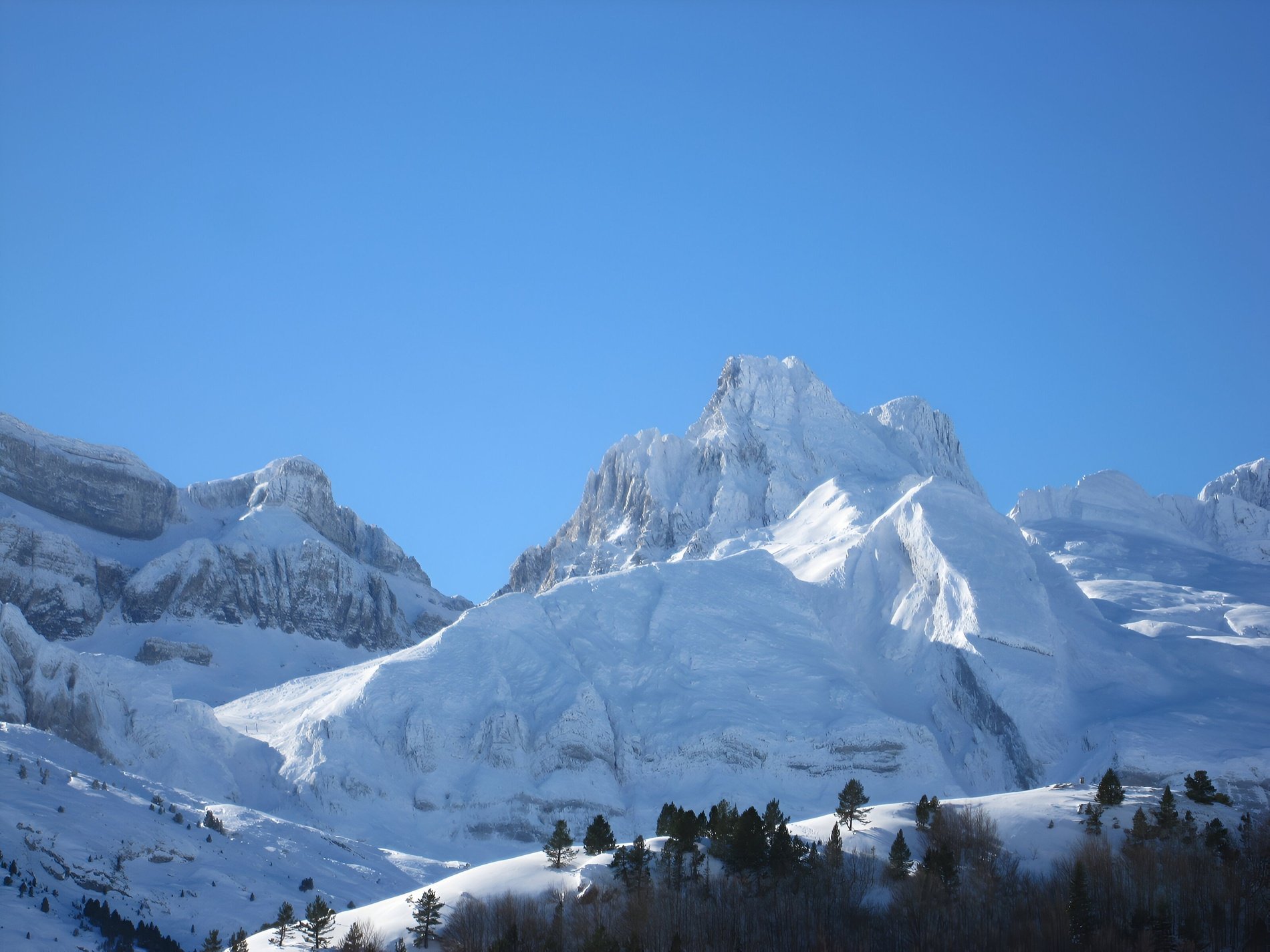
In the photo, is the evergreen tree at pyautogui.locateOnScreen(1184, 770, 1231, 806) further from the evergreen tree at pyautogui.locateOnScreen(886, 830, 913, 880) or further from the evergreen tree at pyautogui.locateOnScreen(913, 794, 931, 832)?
the evergreen tree at pyautogui.locateOnScreen(886, 830, 913, 880)

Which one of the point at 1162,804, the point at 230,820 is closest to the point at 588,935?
the point at 1162,804

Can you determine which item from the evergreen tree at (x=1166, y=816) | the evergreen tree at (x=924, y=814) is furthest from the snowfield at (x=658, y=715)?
the evergreen tree at (x=924, y=814)

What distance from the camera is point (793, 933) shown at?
212 ft

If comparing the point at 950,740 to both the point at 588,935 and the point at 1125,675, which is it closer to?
the point at 1125,675

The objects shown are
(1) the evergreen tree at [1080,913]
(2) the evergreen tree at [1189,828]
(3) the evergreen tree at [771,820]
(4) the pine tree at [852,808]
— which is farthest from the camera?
(4) the pine tree at [852,808]

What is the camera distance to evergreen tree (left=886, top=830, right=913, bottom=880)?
68500 mm

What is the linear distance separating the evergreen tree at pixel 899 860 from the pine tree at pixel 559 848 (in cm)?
1831

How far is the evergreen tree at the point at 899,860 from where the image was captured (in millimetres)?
68500

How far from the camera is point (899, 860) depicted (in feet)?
226

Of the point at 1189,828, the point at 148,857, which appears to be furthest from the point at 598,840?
the point at 148,857

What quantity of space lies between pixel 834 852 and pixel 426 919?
23051mm

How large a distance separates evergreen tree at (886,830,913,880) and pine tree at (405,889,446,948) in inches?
965

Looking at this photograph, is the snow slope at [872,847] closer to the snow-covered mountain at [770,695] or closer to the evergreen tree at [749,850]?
the evergreen tree at [749,850]

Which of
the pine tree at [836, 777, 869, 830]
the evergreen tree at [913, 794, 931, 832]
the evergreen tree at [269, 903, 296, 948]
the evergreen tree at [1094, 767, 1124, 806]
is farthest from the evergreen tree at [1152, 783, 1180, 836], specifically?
the evergreen tree at [269, 903, 296, 948]
